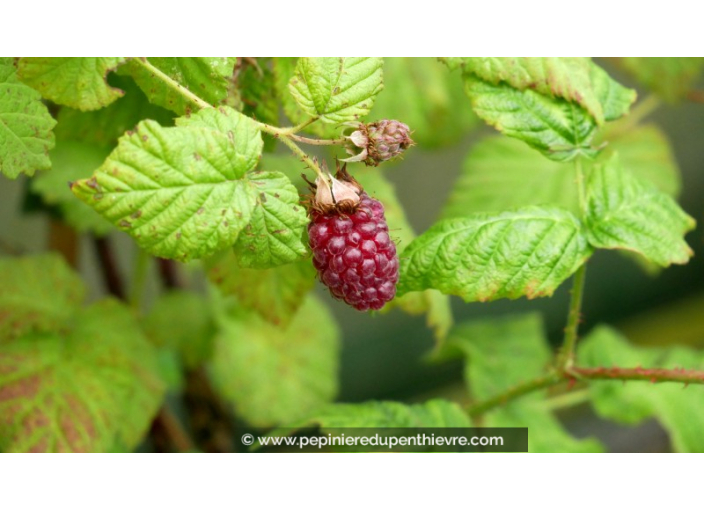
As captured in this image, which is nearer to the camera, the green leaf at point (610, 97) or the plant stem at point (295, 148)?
the plant stem at point (295, 148)

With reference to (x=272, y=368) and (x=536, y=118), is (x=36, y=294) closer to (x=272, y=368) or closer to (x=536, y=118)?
(x=272, y=368)

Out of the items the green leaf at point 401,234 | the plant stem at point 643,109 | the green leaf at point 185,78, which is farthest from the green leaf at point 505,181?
the green leaf at point 185,78

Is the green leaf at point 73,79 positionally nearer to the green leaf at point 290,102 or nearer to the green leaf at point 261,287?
the green leaf at point 290,102

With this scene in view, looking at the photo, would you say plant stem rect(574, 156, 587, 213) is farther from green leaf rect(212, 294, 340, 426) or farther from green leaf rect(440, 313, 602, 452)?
green leaf rect(212, 294, 340, 426)

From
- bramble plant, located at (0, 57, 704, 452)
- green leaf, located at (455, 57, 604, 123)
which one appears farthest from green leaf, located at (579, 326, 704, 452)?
green leaf, located at (455, 57, 604, 123)

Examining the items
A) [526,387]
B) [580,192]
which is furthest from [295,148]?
[526,387]
